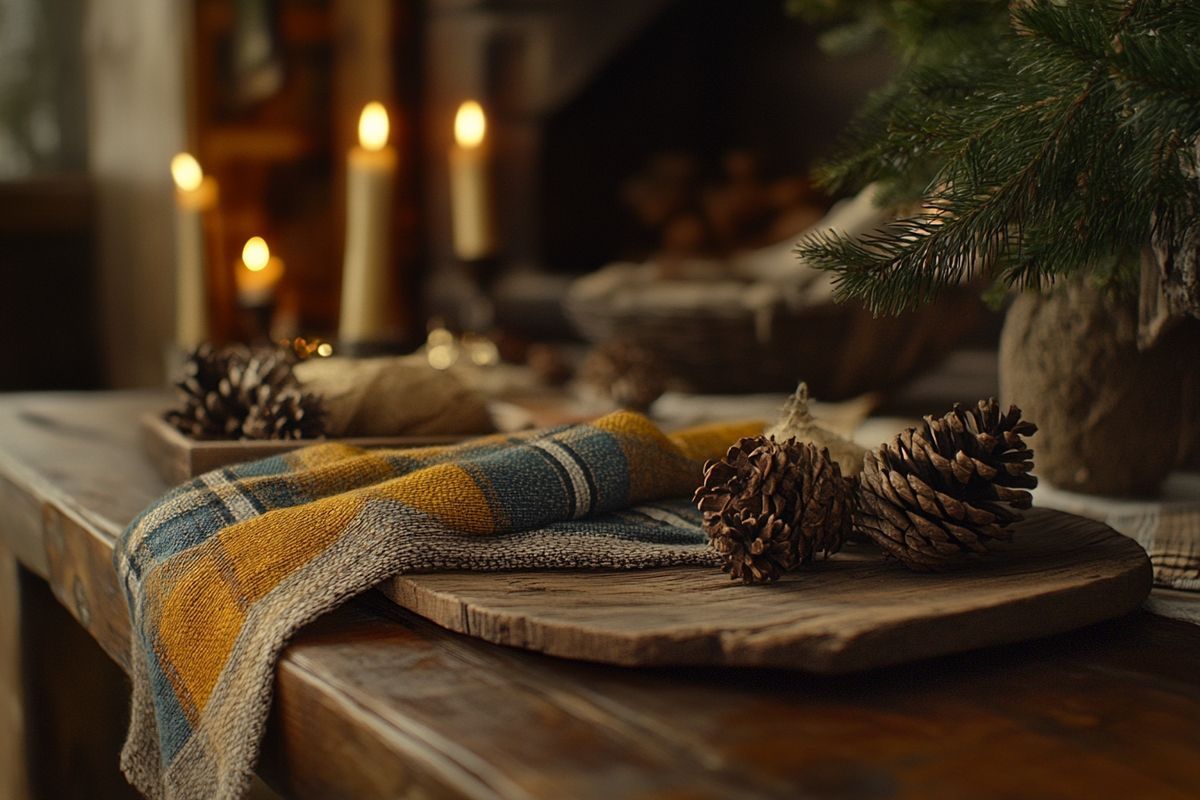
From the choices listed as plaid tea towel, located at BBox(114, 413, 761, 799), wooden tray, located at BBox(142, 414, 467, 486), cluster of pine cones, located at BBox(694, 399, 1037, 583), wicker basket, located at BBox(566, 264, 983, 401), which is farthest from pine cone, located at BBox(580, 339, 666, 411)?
cluster of pine cones, located at BBox(694, 399, 1037, 583)

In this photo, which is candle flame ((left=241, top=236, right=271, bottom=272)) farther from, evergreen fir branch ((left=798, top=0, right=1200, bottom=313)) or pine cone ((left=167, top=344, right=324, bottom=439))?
evergreen fir branch ((left=798, top=0, right=1200, bottom=313))

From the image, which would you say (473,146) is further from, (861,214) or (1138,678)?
(1138,678)

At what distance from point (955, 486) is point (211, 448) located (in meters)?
0.43

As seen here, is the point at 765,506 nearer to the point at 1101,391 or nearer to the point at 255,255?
the point at 1101,391

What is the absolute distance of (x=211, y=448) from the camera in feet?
2.33

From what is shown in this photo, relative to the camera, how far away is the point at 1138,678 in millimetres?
435

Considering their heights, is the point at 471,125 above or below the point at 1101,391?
above

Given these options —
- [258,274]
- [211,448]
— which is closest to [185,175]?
[258,274]

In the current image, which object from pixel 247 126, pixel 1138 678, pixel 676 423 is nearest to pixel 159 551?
pixel 1138 678

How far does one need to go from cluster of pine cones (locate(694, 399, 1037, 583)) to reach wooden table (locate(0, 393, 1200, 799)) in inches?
2.2

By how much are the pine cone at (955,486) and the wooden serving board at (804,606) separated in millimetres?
13

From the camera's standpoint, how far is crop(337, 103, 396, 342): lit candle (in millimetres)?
1104

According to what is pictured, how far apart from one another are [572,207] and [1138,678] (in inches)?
82.3

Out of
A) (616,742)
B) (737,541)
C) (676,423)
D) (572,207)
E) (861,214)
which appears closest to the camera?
(616,742)
